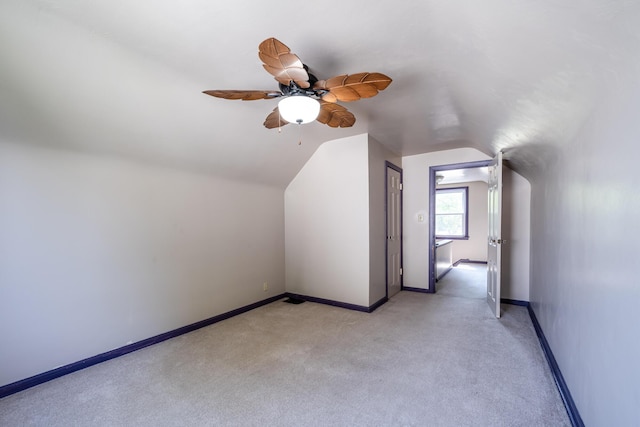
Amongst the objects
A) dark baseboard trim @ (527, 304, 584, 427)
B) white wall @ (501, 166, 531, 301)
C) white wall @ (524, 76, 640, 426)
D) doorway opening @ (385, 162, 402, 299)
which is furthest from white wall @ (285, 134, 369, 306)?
white wall @ (501, 166, 531, 301)

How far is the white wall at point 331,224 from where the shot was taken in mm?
3762

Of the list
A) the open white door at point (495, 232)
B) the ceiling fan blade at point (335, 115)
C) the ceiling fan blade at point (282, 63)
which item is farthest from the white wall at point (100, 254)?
the open white door at point (495, 232)

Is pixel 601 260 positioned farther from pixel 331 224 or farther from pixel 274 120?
pixel 331 224

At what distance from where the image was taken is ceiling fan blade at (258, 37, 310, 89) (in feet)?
4.43

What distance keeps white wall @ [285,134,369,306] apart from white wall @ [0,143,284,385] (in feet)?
3.40

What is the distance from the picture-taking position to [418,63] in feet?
6.34

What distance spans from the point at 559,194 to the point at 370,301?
2.34 m

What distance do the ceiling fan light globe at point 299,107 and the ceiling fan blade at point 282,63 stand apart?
9 cm

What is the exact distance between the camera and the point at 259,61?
77.2 inches

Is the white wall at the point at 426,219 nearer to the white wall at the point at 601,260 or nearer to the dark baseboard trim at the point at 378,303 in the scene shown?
the dark baseboard trim at the point at 378,303

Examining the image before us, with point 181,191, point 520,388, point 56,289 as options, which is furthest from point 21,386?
point 520,388

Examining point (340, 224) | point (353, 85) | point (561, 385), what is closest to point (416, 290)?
point (340, 224)

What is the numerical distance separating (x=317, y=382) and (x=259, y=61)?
2406 millimetres

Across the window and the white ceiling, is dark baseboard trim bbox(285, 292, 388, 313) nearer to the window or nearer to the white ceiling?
the white ceiling
